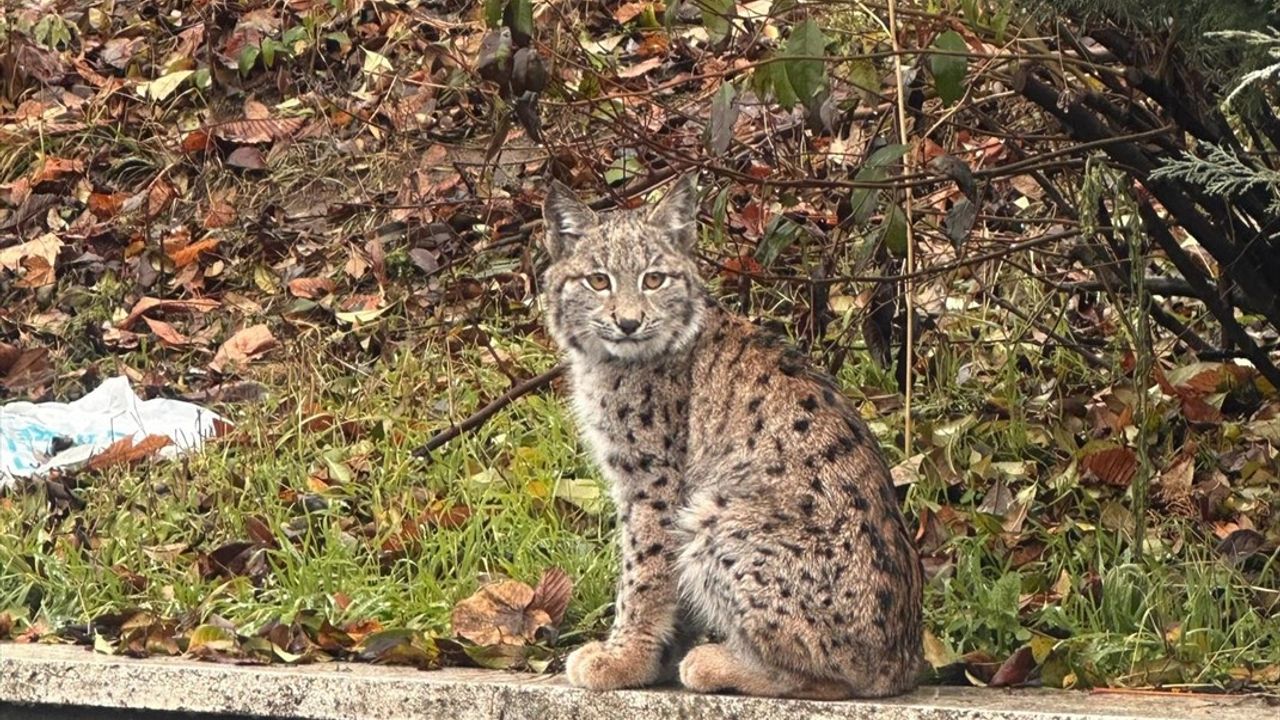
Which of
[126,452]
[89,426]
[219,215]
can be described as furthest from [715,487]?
[219,215]

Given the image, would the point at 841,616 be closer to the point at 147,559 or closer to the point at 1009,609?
the point at 1009,609

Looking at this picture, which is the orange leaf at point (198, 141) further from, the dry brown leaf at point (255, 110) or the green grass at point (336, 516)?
the green grass at point (336, 516)

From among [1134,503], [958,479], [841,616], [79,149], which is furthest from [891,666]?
[79,149]

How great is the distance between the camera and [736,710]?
444 cm

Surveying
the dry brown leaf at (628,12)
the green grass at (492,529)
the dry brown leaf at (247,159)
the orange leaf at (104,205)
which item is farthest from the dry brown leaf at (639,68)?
the orange leaf at (104,205)

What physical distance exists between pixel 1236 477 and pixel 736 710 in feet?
7.44

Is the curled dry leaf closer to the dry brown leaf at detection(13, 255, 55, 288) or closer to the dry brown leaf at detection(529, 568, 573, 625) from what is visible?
the dry brown leaf at detection(529, 568, 573, 625)

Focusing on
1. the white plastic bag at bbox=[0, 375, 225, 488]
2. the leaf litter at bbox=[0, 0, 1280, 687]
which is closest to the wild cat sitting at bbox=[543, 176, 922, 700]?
the leaf litter at bbox=[0, 0, 1280, 687]

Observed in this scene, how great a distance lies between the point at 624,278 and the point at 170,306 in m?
3.89

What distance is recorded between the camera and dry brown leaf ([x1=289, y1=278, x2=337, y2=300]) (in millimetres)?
8312

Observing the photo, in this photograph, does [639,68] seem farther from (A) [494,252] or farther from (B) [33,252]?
(B) [33,252]

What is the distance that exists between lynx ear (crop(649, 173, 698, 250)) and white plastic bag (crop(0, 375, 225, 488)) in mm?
2557

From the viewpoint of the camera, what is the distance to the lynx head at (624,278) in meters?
5.12

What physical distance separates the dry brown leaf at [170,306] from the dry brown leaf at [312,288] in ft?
1.28
